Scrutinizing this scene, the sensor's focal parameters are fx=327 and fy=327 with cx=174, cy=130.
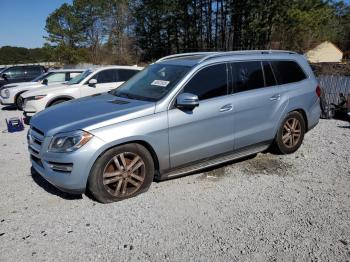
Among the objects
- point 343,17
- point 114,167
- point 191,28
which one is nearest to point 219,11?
point 191,28

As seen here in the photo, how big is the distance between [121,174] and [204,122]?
1.30m

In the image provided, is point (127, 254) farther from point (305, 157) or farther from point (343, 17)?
point (343, 17)

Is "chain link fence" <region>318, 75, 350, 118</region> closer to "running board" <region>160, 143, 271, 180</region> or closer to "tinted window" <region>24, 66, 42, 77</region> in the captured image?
"running board" <region>160, 143, 271, 180</region>

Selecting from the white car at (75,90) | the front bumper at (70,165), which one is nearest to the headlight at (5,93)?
the white car at (75,90)

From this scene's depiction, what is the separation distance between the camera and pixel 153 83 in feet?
15.5

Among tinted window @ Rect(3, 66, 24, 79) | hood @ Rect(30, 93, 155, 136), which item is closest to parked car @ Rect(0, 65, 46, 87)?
tinted window @ Rect(3, 66, 24, 79)

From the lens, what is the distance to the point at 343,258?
2.98 m

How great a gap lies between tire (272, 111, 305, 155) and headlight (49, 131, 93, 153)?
327 centimetres

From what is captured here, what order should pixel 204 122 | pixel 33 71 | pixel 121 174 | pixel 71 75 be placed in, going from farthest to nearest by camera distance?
pixel 33 71, pixel 71 75, pixel 204 122, pixel 121 174

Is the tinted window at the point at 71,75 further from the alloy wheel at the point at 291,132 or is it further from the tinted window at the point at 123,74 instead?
the alloy wheel at the point at 291,132

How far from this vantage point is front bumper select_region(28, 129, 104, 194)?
12.1 feet

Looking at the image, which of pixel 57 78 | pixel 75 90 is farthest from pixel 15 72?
pixel 75 90

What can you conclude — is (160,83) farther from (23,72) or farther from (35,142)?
(23,72)

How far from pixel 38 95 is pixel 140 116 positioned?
6237 millimetres
